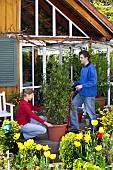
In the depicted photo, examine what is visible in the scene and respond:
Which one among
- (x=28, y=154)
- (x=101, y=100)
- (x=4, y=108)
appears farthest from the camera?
(x=101, y=100)

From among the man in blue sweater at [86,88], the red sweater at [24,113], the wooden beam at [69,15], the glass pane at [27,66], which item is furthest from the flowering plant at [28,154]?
the wooden beam at [69,15]

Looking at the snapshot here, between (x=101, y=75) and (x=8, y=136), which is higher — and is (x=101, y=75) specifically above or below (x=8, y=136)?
above

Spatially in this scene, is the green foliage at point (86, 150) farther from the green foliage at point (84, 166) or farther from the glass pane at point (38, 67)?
the glass pane at point (38, 67)

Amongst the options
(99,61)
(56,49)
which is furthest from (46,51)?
(99,61)

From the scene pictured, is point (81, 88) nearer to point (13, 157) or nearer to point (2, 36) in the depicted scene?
point (2, 36)

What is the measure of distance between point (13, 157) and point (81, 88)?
3.36 meters

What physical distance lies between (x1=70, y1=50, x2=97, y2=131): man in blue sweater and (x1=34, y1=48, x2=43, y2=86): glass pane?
189 cm

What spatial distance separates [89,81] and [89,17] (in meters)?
2.76

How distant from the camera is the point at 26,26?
11.0 metres

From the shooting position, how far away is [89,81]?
911 centimetres

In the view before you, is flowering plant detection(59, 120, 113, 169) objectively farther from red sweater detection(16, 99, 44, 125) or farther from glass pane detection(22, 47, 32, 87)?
glass pane detection(22, 47, 32, 87)

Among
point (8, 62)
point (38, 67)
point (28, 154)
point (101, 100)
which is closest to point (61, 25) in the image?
point (38, 67)

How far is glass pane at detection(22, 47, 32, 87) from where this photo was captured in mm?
11039

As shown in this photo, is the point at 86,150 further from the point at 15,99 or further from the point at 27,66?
the point at 27,66
